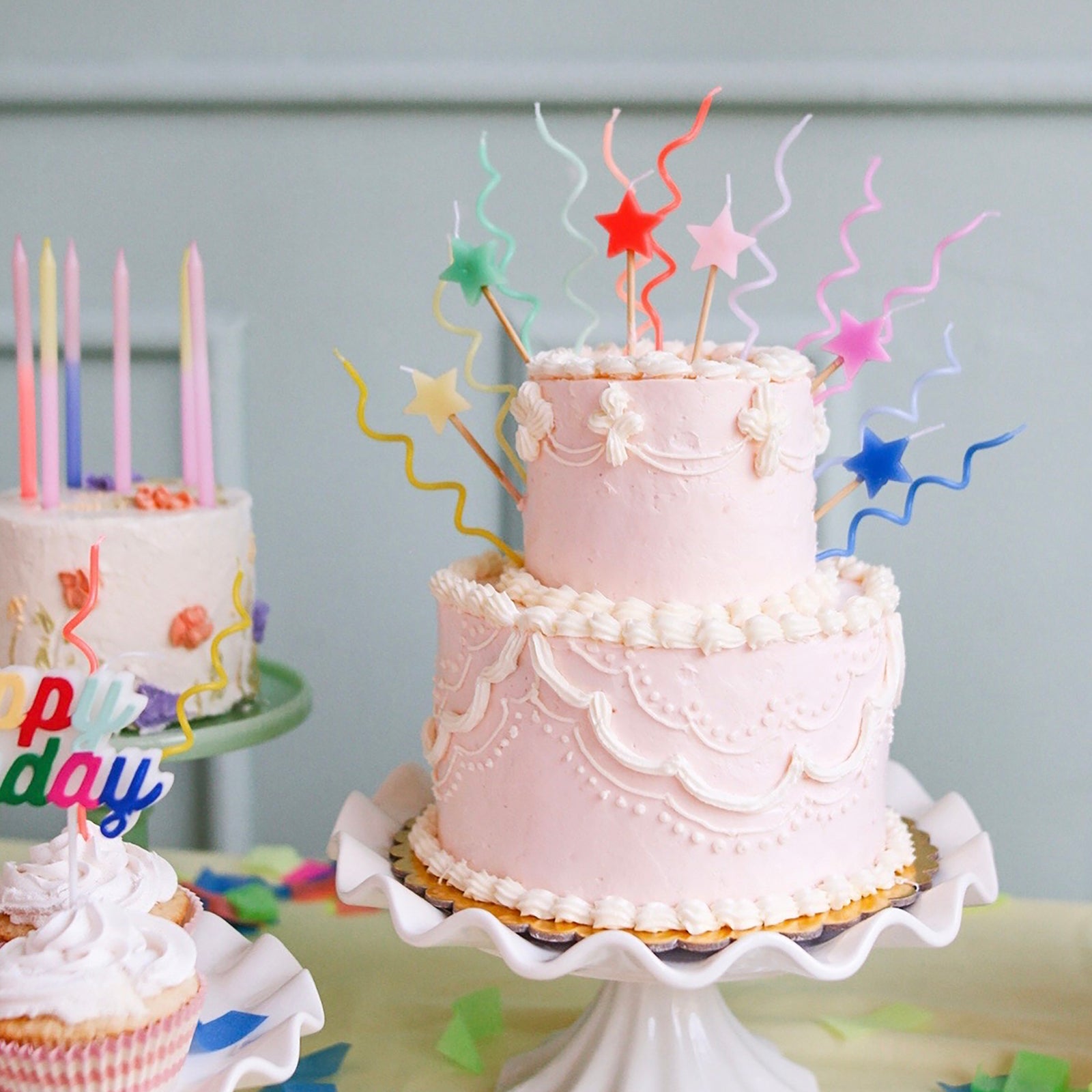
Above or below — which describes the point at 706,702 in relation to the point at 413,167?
below

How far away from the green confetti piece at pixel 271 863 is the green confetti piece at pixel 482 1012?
0.46 meters

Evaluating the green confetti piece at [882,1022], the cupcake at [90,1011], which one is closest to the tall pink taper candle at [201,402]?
the cupcake at [90,1011]

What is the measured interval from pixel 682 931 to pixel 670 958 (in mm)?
27

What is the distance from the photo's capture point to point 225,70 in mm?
1946

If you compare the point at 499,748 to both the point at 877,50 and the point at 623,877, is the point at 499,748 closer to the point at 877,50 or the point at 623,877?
the point at 623,877

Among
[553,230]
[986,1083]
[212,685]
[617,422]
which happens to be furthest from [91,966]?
[553,230]

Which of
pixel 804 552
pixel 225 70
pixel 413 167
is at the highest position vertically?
pixel 225 70

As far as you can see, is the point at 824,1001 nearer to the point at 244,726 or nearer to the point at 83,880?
the point at 244,726

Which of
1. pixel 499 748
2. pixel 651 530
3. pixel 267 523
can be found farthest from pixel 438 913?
pixel 267 523

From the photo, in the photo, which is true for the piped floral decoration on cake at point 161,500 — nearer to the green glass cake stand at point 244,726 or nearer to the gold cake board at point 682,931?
the green glass cake stand at point 244,726

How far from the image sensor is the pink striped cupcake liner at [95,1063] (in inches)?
38.9

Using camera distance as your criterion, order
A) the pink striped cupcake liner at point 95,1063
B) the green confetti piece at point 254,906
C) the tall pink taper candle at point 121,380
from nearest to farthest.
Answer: the pink striped cupcake liner at point 95,1063
the tall pink taper candle at point 121,380
the green confetti piece at point 254,906

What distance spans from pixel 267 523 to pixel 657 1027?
43.7 inches

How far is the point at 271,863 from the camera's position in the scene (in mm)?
1881
